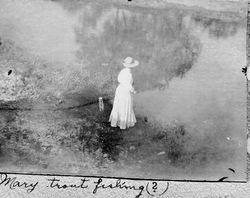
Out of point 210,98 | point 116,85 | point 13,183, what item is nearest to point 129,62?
point 116,85

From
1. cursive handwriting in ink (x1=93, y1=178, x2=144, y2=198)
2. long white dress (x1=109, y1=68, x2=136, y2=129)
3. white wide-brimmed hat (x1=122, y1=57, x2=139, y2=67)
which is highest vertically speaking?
white wide-brimmed hat (x1=122, y1=57, x2=139, y2=67)

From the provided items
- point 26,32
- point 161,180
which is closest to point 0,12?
point 26,32

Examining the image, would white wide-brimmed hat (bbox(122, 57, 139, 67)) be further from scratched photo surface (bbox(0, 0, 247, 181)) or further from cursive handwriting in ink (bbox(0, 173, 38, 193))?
cursive handwriting in ink (bbox(0, 173, 38, 193))
